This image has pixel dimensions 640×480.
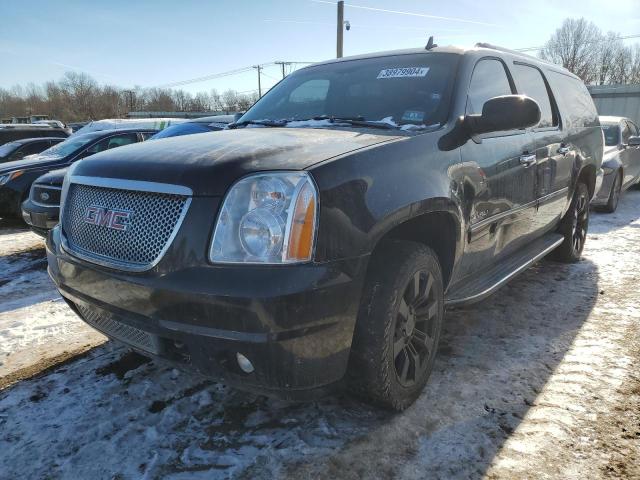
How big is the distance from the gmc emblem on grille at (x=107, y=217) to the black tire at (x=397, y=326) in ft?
3.54

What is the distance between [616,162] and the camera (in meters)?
7.98

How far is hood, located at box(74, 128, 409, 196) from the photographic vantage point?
6.21 feet

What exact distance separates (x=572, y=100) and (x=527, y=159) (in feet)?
5.94

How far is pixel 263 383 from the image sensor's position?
185 centimetres

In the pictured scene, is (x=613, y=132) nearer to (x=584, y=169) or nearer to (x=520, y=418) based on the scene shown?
(x=584, y=169)

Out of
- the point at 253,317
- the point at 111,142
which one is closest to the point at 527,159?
the point at 253,317

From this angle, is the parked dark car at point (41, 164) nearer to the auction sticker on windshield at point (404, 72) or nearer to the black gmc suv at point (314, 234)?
the black gmc suv at point (314, 234)

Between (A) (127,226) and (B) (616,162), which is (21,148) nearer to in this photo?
(A) (127,226)

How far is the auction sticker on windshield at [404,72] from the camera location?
302cm

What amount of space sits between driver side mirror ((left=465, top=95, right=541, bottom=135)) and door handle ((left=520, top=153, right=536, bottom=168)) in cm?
56

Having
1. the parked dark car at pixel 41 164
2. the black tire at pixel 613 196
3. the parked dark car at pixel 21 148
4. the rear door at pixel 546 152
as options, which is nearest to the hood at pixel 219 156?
the rear door at pixel 546 152

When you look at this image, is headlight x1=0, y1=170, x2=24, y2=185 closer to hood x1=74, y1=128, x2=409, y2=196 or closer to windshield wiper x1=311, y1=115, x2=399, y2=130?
hood x1=74, y1=128, x2=409, y2=196

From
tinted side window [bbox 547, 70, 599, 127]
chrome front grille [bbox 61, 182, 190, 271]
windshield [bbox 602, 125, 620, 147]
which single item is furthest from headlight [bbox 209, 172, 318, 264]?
windshield [bbox 602, 125, 620, 147]

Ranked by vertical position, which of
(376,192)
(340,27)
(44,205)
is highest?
(340,27)
